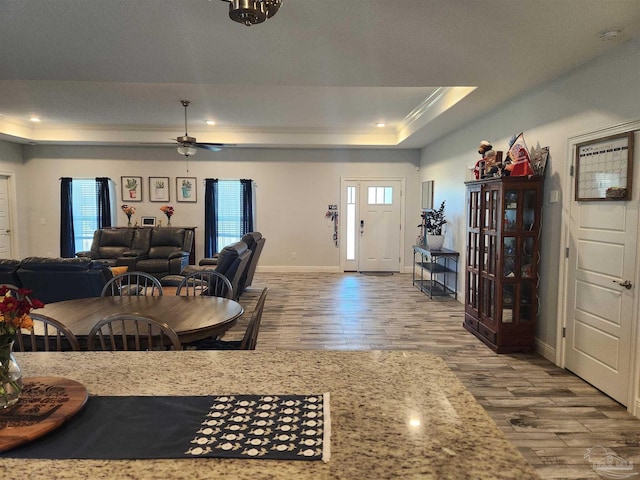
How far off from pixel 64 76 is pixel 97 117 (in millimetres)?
3440

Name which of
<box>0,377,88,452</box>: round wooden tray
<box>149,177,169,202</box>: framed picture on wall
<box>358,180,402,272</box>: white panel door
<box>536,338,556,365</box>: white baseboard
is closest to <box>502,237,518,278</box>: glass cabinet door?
<box>536,338,556,365</box>: white baseboard

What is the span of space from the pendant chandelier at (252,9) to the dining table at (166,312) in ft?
5.30

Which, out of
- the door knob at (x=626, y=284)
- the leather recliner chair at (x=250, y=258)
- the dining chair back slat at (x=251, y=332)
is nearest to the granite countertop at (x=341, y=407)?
the dining chair back slat at (x=251, y=332)

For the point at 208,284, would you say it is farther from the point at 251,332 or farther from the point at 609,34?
the point at 609,34

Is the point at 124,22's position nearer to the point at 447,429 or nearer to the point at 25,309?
the point at 25,309

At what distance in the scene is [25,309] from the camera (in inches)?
39.5

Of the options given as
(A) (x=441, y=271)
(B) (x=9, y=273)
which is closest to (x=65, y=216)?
(B) (x=9, y=273)

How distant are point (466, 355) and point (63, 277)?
12.5 ft

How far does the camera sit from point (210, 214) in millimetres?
8297

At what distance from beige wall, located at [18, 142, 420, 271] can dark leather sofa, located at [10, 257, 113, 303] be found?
479 cm

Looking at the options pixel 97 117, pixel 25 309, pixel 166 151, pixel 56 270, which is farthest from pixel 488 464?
pixel 166 151

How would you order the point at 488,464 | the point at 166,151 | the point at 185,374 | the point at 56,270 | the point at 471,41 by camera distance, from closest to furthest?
the point at 488,464 < the point at 185,374 < the point at 471,41 < the point at 56,270 < the point at 166,151

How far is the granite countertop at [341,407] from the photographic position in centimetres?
81

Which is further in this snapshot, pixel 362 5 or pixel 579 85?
pixel 579 85
